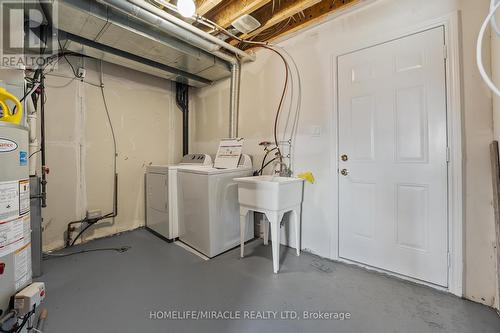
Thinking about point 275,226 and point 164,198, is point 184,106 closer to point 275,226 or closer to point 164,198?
point 164,198

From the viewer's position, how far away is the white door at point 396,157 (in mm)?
1628

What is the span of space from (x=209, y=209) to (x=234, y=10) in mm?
2097

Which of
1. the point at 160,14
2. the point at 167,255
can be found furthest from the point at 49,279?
the point at 160,14

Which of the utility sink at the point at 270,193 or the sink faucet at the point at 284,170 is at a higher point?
the sink faucet at the point at 284,170

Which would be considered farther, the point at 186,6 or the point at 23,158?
the point at 186,6

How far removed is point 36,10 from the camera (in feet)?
5.73

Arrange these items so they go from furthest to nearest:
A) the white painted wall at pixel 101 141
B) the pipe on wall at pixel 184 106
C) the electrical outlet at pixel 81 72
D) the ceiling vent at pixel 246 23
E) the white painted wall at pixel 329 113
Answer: the pipe on wall at pixel 184 106 → the electrical outlet at pixel 81 72 → the white painted wall at pixel 101 141 → the ceiling vent at pixel 246 23 → the white painted wall at pixel 329 113

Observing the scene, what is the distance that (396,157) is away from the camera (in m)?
1.80

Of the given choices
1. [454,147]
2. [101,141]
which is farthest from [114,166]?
[454,147]

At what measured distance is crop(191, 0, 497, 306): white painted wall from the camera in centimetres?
147

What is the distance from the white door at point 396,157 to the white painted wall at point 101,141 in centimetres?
266

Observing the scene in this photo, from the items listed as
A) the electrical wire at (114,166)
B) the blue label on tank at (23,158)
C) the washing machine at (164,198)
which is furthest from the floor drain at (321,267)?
the electrical wire at (114,166)

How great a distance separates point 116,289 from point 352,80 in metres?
2.72

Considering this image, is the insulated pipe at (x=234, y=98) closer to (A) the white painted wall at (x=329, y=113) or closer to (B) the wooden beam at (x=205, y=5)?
(A) the white painted wall at (x=329, y=113)
